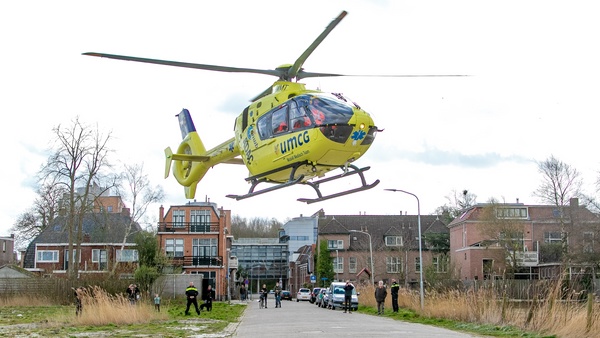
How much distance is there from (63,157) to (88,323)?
28148 millimetres

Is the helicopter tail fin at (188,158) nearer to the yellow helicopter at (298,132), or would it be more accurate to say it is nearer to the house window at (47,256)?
the yellow helicopter at (298,132)

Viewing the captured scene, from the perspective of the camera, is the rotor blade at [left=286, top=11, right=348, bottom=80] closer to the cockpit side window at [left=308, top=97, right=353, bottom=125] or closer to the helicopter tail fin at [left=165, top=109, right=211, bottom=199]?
the cockpit side window at [left=308, top=97, right=353, bottom=125]

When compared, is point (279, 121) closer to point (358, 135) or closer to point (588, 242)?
point (358, 135)

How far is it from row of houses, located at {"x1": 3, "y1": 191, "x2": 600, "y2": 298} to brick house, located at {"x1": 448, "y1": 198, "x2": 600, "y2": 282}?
9 cm

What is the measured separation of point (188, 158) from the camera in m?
21.9

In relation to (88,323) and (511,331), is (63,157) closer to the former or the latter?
(88,323)

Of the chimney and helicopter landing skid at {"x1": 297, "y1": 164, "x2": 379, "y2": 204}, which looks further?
the chimney

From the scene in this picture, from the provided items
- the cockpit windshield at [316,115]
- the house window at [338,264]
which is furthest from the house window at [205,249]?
the cockpit windshield at [316,115]

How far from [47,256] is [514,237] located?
4792cm

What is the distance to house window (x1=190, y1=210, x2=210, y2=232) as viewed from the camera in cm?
7200

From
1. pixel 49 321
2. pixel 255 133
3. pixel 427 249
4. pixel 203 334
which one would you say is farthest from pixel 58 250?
pixel 255 133

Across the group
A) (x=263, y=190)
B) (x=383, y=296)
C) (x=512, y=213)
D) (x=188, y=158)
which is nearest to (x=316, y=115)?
(x=263, y=190)

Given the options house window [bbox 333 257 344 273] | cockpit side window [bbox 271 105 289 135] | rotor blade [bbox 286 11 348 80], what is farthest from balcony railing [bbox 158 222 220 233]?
cockpit side window [bbox 271 105 289 135]

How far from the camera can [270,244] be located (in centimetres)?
13875
